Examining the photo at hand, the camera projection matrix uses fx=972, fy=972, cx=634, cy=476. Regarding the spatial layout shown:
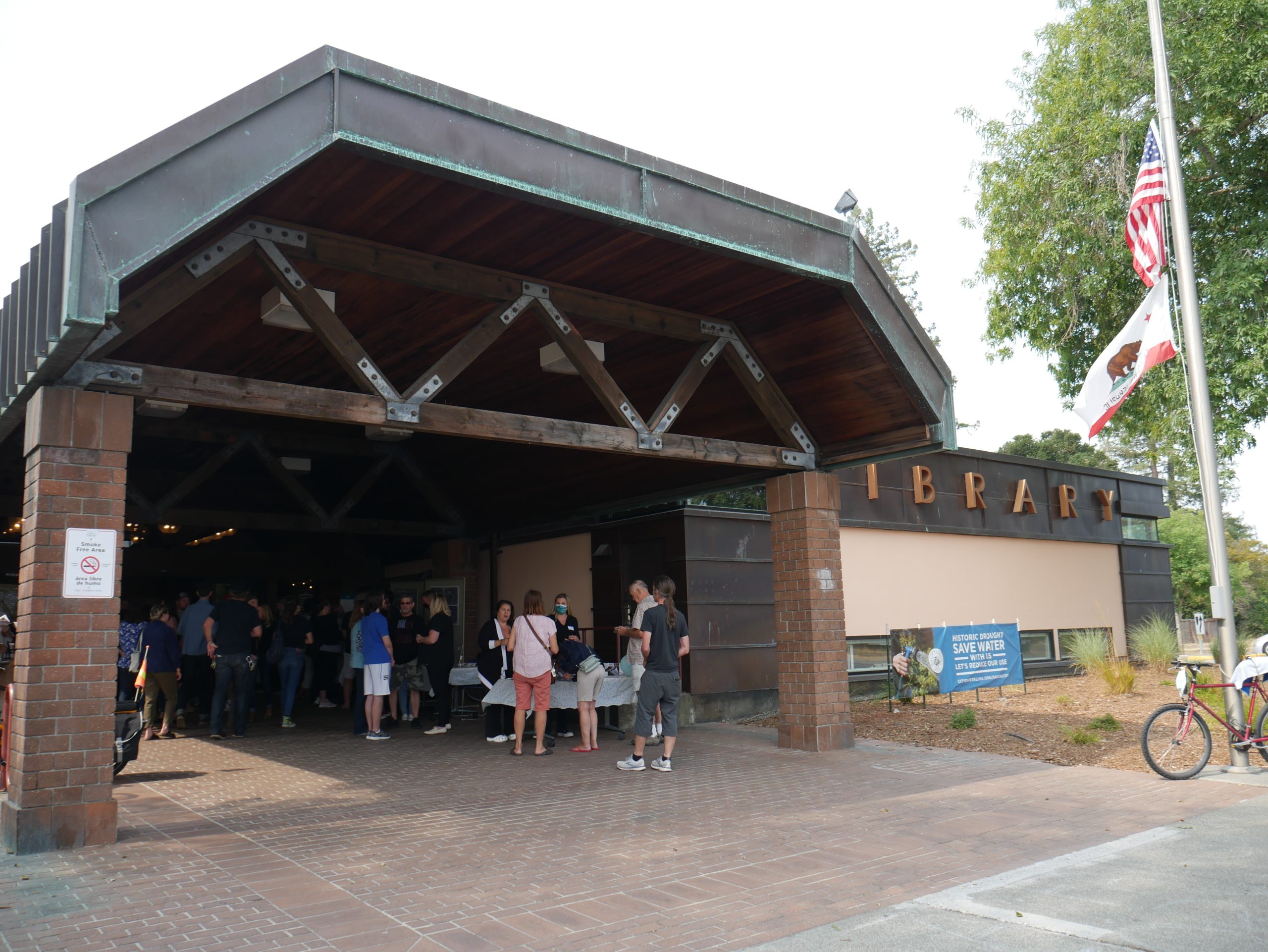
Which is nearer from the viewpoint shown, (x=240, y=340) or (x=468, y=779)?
(x=468, y=779)

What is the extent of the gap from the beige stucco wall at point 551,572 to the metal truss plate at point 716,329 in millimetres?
5873

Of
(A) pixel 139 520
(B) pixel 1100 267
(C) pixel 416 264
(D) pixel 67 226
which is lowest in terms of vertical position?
(A) pixel 139 520

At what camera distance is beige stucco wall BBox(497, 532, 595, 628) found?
48.8 ft

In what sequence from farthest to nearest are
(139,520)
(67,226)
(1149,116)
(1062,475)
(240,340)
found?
1. (1062,475)
2. (1149,116)
3. (139,520)
4. (240,340)
5. (67,226)

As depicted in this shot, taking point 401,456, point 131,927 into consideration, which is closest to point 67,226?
point 131,927

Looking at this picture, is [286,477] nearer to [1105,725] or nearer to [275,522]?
[275,522]

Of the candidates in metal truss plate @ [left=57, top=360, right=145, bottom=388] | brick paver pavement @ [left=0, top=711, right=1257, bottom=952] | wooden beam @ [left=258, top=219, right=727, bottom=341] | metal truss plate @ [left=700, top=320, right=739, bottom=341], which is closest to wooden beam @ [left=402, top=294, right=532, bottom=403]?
wooden beam @ [left=258, top=219, right=727, bottom=341]

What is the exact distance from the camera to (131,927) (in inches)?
181

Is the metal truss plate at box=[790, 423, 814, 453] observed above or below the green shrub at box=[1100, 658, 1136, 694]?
above

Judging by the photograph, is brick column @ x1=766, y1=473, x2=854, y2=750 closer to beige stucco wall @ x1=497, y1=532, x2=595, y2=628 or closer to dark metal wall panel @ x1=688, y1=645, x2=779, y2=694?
dark metal wall panel @ x1=688, y1=645, x2=779, y2=694

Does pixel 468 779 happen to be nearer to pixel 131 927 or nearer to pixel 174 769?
pixel 174 769

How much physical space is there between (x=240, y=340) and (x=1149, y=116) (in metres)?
15.9

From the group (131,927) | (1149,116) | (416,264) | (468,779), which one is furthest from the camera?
(1149,116)

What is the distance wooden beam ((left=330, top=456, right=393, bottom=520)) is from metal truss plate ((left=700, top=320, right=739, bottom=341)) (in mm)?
6535
